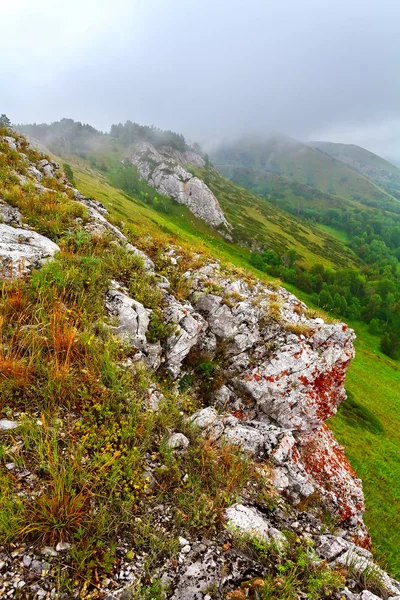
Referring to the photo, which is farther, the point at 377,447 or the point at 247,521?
the point at 377,447

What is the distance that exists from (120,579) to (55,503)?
1.27m

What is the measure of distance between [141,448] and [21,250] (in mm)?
7052

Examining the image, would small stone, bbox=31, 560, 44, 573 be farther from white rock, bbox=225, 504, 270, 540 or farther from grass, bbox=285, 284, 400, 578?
grass, bbox=285, 284, 400, 578

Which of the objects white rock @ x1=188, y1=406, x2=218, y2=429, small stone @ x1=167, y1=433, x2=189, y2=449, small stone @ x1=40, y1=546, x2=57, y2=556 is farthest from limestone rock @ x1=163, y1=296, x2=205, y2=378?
small stone @ x1=40, y1=546, x2=57, y2=556

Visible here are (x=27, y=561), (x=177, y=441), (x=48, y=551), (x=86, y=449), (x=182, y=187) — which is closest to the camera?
(x=27, y=561)

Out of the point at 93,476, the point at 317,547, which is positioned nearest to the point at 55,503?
the point at 93,476

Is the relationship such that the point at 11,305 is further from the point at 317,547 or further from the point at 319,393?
the point at 319,393

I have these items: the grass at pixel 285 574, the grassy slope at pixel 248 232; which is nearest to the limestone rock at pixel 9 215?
the grass at pixel 285 574

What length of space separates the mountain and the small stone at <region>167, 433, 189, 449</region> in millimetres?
22

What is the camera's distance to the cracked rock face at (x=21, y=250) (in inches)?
307

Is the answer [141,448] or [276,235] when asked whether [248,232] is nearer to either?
[276,235]

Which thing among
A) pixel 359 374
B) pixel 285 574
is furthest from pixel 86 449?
pixel 359 374

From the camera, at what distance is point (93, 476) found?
4238 mm

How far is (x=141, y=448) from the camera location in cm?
505
